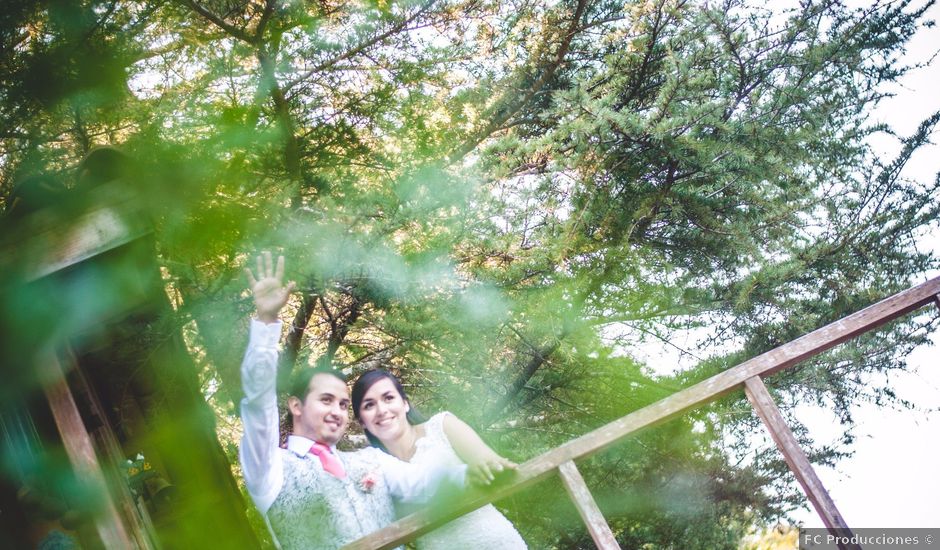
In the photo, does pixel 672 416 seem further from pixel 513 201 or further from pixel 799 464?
pixel 513 201

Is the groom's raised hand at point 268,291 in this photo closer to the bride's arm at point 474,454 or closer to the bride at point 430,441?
the bride at point 430,441

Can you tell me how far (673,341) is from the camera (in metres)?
6.65

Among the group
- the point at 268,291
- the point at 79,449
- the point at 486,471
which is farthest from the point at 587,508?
→ the point at 79,449

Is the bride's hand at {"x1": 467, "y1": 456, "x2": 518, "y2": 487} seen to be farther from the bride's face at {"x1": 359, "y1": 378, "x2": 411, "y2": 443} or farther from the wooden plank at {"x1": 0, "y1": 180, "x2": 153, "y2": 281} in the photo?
the wooden plank at {"x1": 0, "y1": 180, "x2": 153, "y2": 281}

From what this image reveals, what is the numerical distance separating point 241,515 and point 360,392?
191 centimetres

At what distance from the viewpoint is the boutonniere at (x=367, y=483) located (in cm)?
273

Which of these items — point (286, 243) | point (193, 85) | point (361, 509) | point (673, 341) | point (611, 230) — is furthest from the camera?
point (673, 341)

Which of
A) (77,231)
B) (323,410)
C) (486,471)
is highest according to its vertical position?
(77,231)

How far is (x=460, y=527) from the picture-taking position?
286 centimetres

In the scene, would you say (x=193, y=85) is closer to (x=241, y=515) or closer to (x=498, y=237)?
(x=498, y=237)

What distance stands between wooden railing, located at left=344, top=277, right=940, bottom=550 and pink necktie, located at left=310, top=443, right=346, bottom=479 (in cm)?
75

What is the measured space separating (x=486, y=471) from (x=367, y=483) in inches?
36.3

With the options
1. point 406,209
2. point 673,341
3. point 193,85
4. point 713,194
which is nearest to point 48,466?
point 406,209

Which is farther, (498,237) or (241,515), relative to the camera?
(498,237)
